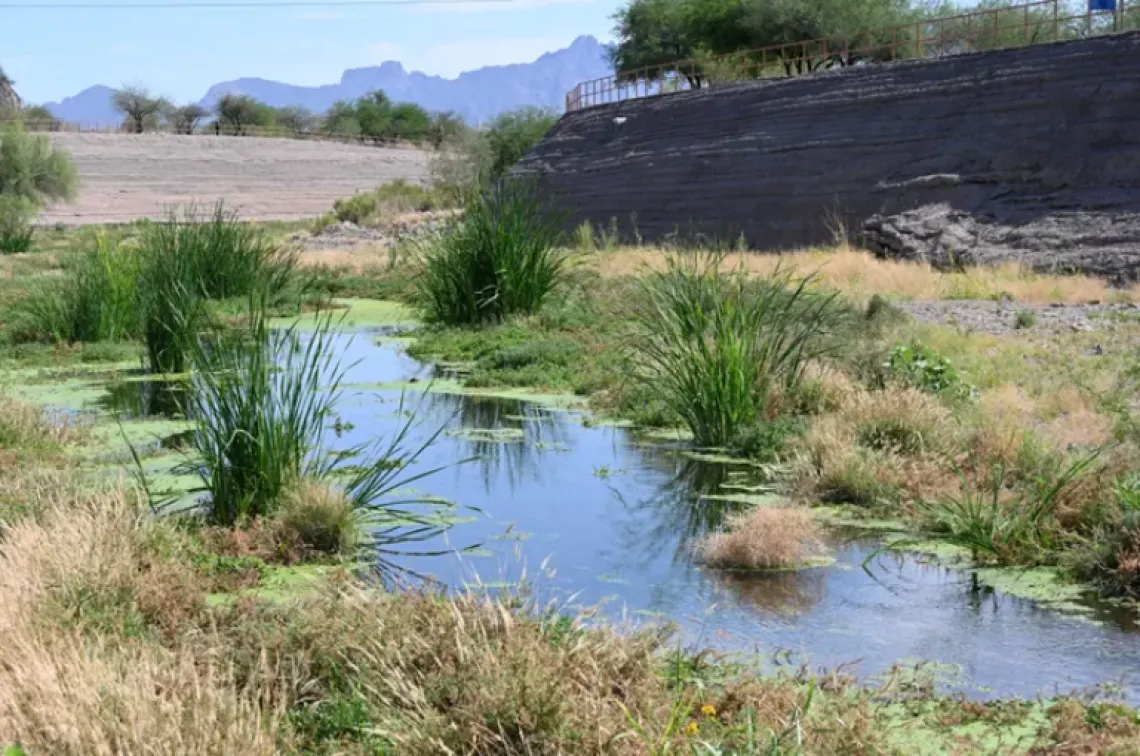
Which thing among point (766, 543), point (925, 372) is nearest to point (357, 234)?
point (925, 372)

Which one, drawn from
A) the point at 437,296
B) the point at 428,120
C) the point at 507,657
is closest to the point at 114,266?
the point at 437,296

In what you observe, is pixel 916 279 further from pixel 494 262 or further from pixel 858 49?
pixel 858 49

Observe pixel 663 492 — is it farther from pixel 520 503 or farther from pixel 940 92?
pixel 940 92

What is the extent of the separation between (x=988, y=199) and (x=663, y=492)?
75.7 feet

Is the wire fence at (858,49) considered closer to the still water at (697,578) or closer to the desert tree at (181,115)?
the still water at (697,578)

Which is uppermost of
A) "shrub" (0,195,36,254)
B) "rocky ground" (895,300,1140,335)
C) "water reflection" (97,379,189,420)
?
"shrub" (0,195,36,254)

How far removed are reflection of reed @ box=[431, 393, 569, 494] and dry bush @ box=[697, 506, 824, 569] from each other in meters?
2.49

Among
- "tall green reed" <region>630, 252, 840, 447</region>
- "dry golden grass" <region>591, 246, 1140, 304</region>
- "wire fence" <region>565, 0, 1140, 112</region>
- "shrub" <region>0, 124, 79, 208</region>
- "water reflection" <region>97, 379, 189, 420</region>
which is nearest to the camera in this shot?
"tall green reed" <region>630, 252, 840, 447</region>

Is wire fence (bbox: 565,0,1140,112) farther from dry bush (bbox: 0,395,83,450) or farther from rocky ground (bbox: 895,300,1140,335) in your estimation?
dry bush (bbox: 0,395,83,450)

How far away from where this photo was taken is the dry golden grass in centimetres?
2252

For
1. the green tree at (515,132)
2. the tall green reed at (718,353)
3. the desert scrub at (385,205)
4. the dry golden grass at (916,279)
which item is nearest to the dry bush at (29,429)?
the tall green reed at (718,353)

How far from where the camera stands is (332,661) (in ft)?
18.9

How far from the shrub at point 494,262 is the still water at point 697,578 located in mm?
6730

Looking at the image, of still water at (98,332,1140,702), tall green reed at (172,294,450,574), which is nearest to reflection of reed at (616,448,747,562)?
still water at (98,332,1140,702)
